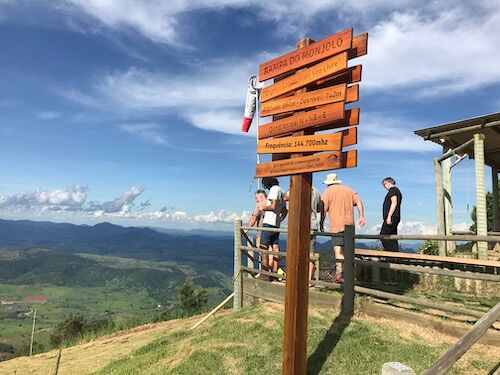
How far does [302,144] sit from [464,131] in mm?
6874

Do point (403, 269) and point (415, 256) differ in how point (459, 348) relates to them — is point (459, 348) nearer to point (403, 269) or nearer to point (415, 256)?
point (403, 269)

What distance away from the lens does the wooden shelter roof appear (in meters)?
9.63

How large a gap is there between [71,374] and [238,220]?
456 centimetres

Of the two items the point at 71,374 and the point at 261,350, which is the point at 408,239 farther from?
the point at 71,374

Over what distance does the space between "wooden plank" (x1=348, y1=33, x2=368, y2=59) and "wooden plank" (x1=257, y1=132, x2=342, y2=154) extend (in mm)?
879

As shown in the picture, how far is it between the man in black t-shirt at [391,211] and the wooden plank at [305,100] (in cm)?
452

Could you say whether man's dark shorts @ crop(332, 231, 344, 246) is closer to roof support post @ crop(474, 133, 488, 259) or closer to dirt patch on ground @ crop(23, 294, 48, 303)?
roof support post @ crop(474, 133, 488, 259)

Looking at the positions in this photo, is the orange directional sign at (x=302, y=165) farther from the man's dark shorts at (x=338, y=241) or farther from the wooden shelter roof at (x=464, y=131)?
the wooden shelter roof at (x=464, y=131)

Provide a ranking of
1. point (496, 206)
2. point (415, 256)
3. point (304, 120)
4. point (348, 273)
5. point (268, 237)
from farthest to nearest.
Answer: point (496, 206) → point (268, 237) → point (415, 256) → point (348, 273) → point (304, 120)

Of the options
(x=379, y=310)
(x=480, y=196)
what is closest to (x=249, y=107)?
(x=480, y=196)

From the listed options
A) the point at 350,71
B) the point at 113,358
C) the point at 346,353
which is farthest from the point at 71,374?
the point at 350,71

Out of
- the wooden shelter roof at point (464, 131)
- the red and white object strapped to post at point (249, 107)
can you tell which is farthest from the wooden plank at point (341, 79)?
the red and white object strapped to post at point (249, 107)

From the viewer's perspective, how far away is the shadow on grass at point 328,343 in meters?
5.82

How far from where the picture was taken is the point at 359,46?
4.64m
